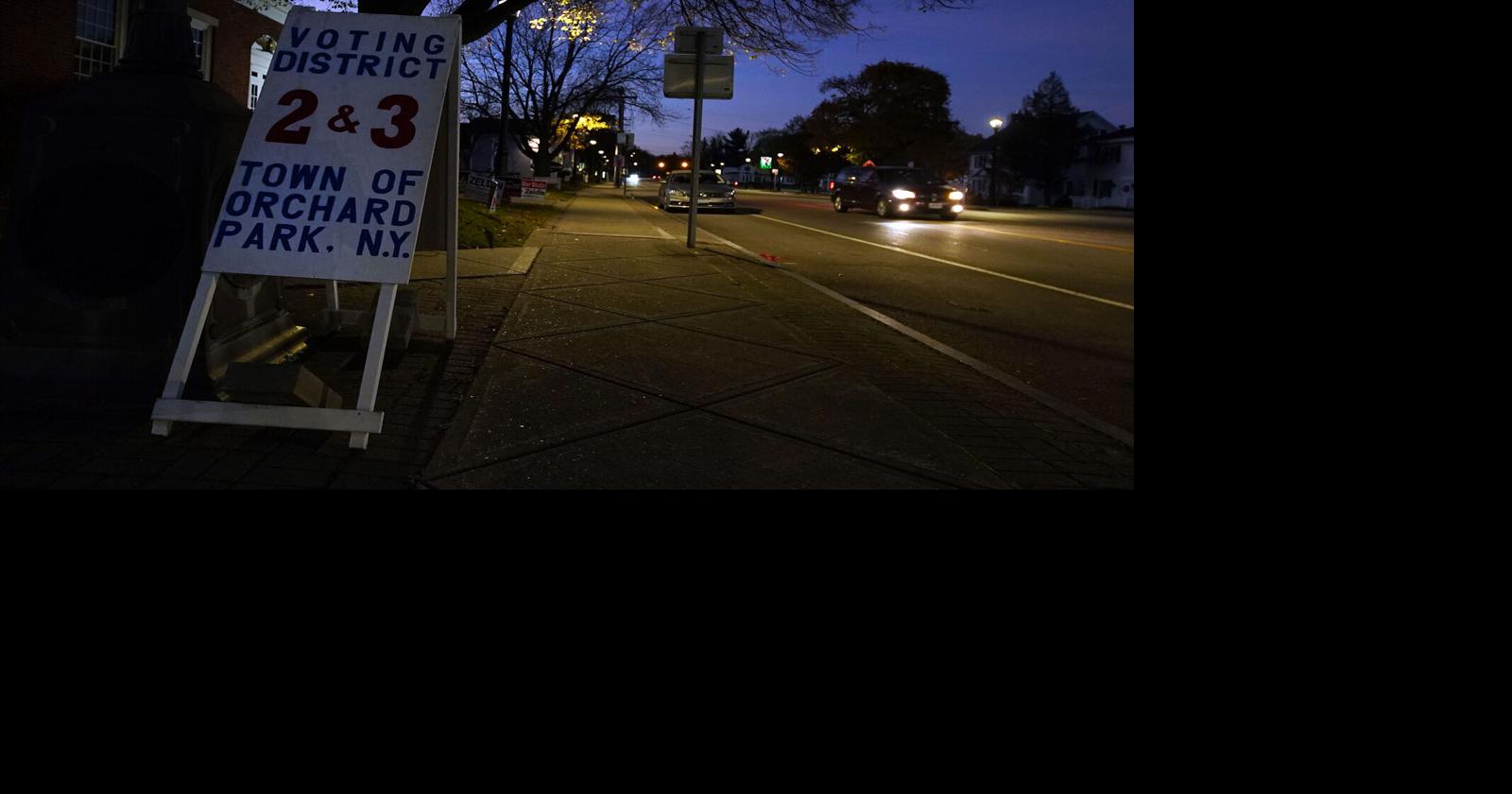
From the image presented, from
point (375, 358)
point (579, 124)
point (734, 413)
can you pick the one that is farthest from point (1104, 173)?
point (375, 358)

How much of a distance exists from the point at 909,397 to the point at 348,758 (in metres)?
4.26

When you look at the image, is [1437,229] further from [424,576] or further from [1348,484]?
[424,576]

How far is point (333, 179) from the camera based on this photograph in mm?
4555

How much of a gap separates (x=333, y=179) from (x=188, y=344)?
3.13 ft

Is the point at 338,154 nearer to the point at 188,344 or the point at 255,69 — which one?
the point at 188,344

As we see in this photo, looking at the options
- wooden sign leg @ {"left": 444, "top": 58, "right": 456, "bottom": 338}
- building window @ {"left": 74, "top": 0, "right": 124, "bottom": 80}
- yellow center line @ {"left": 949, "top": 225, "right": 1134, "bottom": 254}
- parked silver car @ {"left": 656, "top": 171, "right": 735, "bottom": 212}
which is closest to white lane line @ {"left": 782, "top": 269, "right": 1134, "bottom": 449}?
wooden sign leg @ {"left": 444, "top": 58, "right": 456, "bottom": 338}

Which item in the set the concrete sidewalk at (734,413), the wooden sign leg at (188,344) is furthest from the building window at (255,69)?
the wooden sign leg at (188,344)

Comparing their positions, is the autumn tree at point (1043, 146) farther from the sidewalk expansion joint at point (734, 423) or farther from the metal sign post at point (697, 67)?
the sidewalk expansion joint at point (734, 423)

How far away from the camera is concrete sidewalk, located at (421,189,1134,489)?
4.26 metres

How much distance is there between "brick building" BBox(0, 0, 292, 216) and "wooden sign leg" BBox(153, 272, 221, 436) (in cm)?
789

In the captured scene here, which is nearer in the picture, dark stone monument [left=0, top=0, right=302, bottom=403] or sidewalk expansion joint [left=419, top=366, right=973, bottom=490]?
sidewalk expansion joint [left=419, top=366, right=973, bottom=490]

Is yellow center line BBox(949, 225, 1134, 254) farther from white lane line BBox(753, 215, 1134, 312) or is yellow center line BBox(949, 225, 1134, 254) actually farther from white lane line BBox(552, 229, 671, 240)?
white lane line BBox(552, 229, 671, 240)

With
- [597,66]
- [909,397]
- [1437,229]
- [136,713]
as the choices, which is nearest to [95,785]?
[136,713]

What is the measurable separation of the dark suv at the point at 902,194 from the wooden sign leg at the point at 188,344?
27.4 metres
